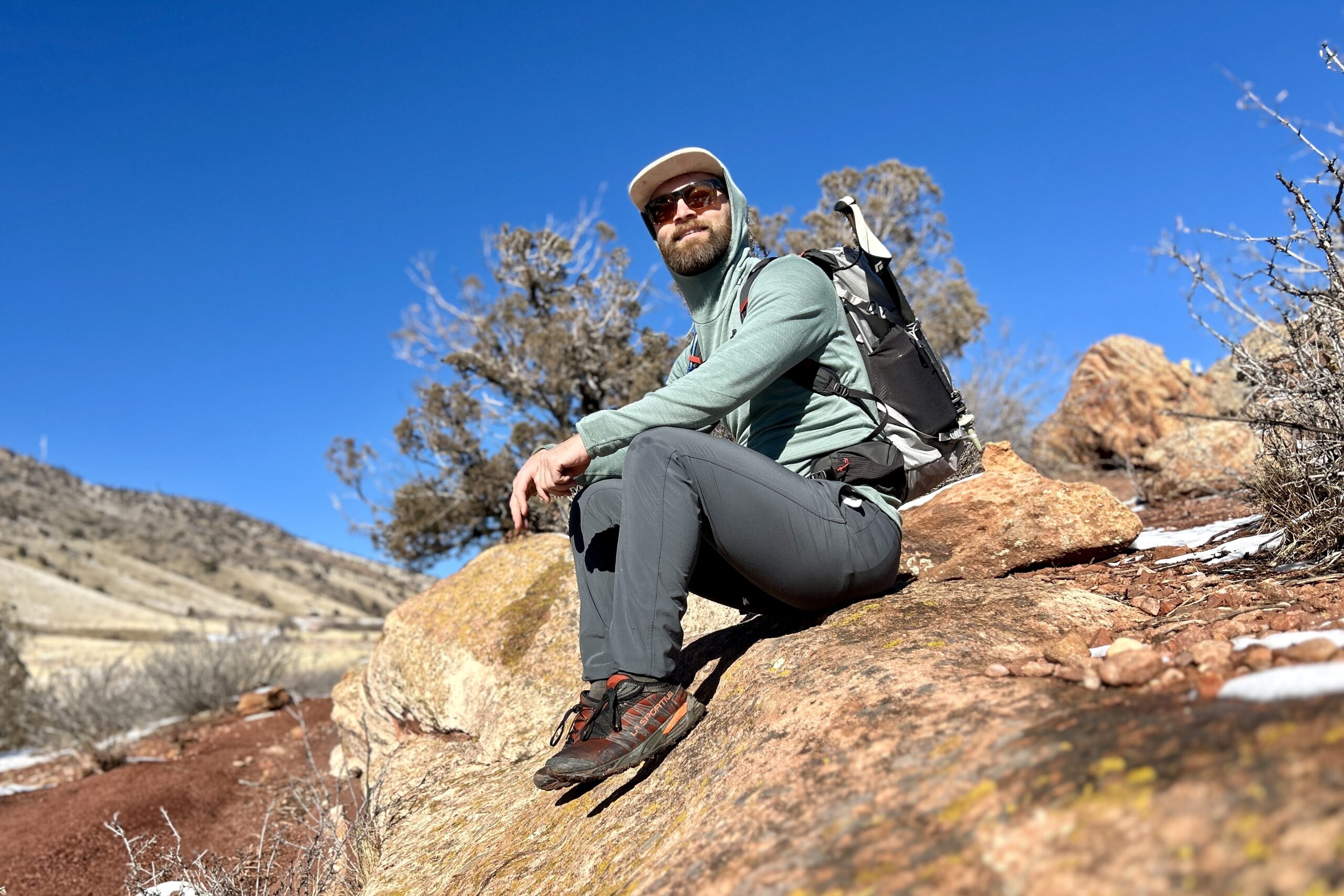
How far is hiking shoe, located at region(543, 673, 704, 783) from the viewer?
2193mm

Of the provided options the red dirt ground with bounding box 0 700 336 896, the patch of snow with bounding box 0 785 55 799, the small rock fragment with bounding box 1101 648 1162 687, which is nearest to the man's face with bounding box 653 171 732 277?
the small rock fragment with bounding box 1101 648 1162 687

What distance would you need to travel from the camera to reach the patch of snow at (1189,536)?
12.5ft

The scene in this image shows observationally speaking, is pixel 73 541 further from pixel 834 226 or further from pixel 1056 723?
pixel 1056 723

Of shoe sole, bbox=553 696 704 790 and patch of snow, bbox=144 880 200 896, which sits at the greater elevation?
patch of snow, bbox=144 880 200 896

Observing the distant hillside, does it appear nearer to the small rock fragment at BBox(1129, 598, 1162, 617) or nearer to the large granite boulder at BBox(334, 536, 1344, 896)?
the large granite boulder at BBox(334, 536, 1344, 896)

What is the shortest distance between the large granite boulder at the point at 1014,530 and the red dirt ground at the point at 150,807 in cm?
312

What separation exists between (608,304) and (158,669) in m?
7.60

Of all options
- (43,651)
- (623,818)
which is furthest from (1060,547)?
(43,651)

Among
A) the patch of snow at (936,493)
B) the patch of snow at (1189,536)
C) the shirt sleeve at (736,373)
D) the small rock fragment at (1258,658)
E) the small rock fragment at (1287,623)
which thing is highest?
the shirt sleeve at (736,373)

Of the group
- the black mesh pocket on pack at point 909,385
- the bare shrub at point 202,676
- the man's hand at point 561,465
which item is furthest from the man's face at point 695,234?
the bare shrub at point 202,676

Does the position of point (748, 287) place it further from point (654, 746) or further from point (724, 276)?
point (654, 746)

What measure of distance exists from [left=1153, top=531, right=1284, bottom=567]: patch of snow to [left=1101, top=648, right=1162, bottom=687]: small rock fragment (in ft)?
6.44

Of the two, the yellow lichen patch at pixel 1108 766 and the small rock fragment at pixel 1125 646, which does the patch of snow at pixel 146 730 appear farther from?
the yellow lichen patch at pixel 1108 766

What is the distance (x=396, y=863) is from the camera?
3049mm
